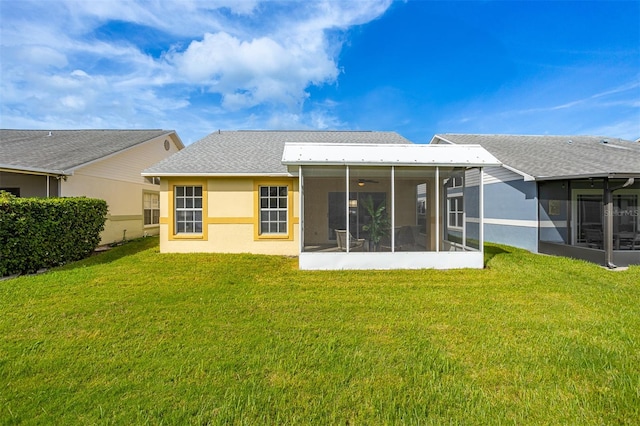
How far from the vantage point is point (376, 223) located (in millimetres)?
8016

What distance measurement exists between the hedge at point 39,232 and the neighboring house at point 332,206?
2.29m

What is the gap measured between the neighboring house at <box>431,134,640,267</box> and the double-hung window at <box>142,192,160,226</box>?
46.7 feet

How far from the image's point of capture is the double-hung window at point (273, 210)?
387 inches

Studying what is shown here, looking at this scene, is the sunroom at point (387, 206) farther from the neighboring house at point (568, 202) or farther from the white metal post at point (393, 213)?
the neighboring house at point (568, 202)

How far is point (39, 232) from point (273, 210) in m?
6.17

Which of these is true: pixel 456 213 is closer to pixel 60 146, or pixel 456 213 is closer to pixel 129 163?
pixel 129 163

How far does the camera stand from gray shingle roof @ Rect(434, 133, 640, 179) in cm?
945

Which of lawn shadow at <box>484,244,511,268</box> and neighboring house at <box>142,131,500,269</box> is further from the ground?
neighboring house at <box>142,131,500,269</box>

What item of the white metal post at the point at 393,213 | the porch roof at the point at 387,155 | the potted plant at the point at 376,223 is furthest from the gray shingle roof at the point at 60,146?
the white metal post at the point at 393,213

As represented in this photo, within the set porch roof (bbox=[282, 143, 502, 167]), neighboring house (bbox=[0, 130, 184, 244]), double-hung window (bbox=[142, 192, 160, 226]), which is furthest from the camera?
double-hung window (bbox=[142, 192, 160, 226])

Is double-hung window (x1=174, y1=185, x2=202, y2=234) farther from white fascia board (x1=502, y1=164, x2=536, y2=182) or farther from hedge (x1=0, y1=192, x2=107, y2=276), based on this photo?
white fascia board (x1=502, y1=164, x2=536, y2=182)

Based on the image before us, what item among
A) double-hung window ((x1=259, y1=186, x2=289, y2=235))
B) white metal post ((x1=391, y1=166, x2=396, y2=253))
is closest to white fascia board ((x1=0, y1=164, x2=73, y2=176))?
double-hung window ((x1=259, y1=186, x2=289, y2=235))

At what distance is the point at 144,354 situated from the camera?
3.41 meters

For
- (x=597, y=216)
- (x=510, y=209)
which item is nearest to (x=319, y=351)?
(x=597, y=216)
